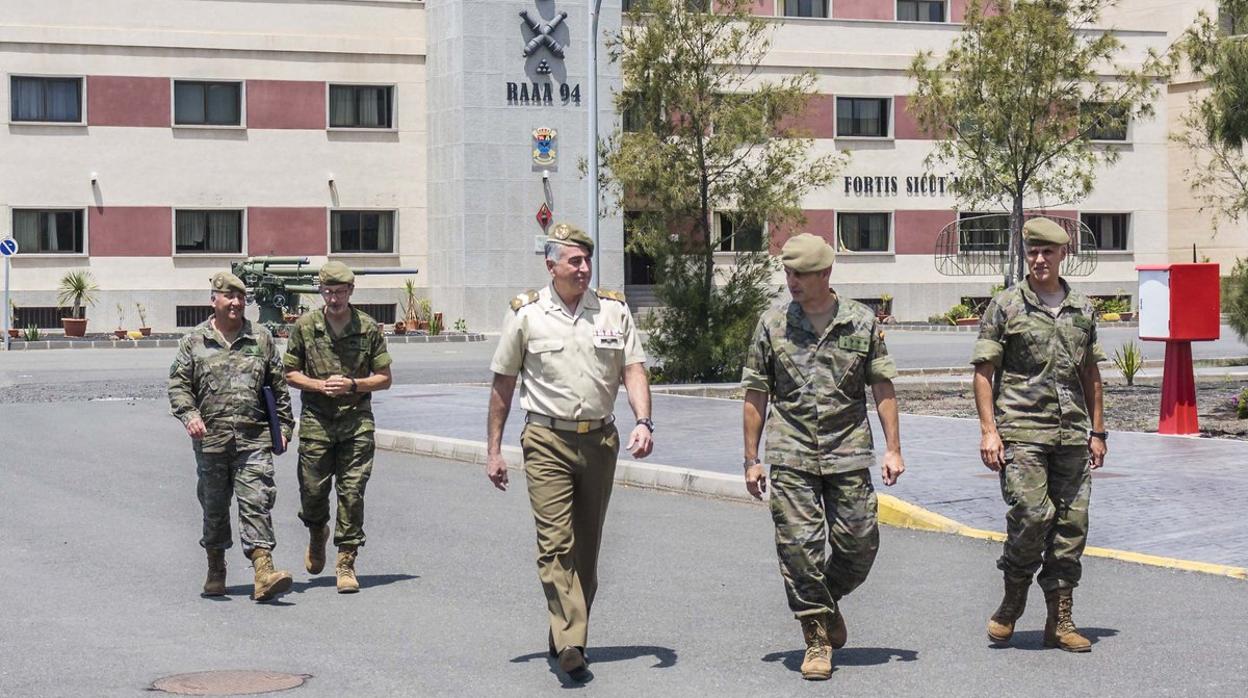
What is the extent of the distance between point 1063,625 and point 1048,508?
54 cm

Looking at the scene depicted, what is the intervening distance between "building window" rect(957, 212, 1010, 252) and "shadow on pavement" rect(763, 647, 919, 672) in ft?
143

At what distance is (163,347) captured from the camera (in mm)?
40625

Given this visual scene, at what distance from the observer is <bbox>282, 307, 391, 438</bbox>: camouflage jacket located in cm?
982

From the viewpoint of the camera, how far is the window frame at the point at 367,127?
47.7 metres

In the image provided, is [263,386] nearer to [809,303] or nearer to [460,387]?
[809,303]

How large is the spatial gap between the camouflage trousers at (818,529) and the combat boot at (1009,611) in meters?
0.82

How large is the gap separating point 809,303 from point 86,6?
138ft

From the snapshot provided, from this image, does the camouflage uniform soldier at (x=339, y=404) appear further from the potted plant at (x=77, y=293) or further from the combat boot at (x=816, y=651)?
the potted plant at (x=77, y=293)

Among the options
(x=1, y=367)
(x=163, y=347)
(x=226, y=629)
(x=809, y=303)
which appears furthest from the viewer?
(x=163, y=347)

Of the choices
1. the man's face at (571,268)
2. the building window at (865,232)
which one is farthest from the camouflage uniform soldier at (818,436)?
the building window at (865,232)

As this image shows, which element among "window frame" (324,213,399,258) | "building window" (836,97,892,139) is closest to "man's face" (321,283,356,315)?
"window frame" (324,213,399,258)

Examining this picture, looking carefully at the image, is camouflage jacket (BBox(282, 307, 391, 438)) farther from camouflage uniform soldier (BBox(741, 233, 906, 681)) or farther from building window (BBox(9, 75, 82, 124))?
building window (BBox(9, 75, 82, 124))

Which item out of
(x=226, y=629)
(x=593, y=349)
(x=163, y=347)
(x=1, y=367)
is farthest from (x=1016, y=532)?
(x=163, y=347)

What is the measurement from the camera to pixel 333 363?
980cm
